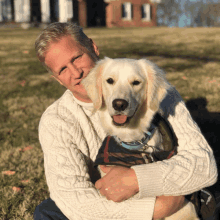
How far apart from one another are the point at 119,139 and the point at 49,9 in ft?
74.9

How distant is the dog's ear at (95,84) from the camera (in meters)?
2.45

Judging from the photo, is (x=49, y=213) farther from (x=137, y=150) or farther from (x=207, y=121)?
(x=207, y=121)

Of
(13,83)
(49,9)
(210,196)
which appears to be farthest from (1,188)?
(49,9)

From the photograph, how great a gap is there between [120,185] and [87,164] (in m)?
0.54

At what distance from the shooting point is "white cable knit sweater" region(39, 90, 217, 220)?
75.7 inches

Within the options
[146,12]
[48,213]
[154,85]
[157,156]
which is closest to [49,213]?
[48,213]

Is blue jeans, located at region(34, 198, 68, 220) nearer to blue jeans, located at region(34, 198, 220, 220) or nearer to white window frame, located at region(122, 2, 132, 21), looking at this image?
blue jeans, located at region(34, 198, 220, 220)

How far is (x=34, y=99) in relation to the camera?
Answer: 619cm

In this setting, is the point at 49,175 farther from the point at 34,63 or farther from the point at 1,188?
the point at 34,63

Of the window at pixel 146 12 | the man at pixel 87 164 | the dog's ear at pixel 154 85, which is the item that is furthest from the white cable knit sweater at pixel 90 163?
the window at pixel 146 12

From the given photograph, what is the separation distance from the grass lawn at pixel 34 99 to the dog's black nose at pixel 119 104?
1510mm

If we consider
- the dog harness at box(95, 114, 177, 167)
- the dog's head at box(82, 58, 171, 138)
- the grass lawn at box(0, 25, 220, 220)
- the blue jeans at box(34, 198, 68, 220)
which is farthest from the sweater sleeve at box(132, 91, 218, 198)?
the grass lawn at box(0, 25, 220, 220)

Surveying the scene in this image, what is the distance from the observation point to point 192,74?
23.4 feet

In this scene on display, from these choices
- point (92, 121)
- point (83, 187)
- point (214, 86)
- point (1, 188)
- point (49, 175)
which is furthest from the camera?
point (214, 86)
